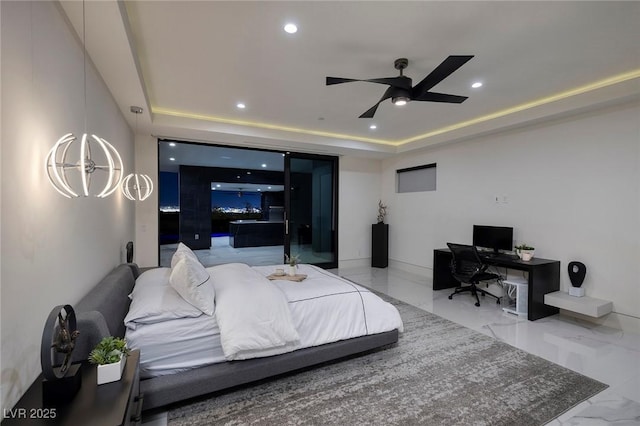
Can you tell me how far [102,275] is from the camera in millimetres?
2715

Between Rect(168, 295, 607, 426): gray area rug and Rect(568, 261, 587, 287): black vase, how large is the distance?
1585mm

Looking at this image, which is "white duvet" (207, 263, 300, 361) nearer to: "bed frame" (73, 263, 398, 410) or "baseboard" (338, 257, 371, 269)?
"bed frame" (73, 263, 398, 410)

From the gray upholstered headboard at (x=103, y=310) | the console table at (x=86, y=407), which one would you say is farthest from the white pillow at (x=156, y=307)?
the console table at (x=86, y=407)

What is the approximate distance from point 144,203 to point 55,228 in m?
3.50

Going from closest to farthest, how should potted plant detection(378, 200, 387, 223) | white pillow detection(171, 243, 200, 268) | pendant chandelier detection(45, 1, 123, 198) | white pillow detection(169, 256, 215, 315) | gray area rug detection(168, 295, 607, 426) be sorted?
pendant chandelier detection(45, 1, 123, 198) < gray area rug detection(168, 295, 607, 426) < white pillow detection(169, 256, 215, 315) < white pillow detection(171, 243, 200, 268) < potted plant detection(378, 200, 387, 223)

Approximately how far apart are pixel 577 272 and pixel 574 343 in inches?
40.7

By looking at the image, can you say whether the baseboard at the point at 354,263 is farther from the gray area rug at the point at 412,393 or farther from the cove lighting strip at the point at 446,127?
the gray area rug at the point at 412,393

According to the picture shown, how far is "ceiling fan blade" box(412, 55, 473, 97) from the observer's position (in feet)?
7.22

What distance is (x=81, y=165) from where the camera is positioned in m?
1.38

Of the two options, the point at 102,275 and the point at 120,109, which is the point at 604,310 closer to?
the point at 102,275

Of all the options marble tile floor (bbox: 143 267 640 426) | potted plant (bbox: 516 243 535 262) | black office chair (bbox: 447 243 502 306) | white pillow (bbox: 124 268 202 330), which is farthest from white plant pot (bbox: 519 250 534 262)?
white pillow (bbox: 124 268 202 330)

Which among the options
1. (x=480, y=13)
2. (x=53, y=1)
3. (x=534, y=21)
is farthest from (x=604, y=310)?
(x=53, y=1)

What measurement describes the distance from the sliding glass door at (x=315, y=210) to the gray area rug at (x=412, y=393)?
12.6 feet

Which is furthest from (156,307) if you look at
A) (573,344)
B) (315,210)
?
(315,210)
